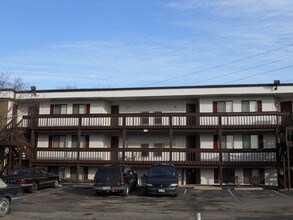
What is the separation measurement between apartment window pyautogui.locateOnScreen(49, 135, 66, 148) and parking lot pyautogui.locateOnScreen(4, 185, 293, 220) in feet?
37.6

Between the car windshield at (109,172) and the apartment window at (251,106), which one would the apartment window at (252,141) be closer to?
the apartment window at (251,106)

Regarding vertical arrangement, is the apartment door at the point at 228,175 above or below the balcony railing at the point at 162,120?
below

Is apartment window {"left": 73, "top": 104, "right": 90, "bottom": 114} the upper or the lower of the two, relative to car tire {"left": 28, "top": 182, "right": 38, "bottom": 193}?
upper

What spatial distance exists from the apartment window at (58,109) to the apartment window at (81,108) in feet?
3.04

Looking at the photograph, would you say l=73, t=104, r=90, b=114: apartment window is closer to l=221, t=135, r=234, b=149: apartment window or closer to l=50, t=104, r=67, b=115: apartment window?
l=50, t=104, r=67, b=115: apartment window

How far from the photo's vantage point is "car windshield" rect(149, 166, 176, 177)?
78.8 feet

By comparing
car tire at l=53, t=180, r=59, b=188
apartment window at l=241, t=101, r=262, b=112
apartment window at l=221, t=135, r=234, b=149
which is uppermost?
apartment window at l=241, t=101, r=262, b=112

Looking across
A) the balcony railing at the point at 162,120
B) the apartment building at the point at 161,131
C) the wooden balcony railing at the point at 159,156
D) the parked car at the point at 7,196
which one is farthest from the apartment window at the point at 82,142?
the parked car at the point at 7,196

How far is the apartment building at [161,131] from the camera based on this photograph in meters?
30.7

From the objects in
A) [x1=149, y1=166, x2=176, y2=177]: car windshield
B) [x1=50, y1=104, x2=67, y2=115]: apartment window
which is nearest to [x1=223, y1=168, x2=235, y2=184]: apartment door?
[x1=149, y1=166, x2=176, y2=177]: car windshield

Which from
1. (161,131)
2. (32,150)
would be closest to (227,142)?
(161,131)

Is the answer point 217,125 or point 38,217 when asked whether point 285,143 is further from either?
point 38,217

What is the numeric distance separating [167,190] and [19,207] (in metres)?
8.21

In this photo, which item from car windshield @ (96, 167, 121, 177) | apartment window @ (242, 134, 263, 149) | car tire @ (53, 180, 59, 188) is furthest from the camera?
apartment window @ (242, 134, 263, 149)
